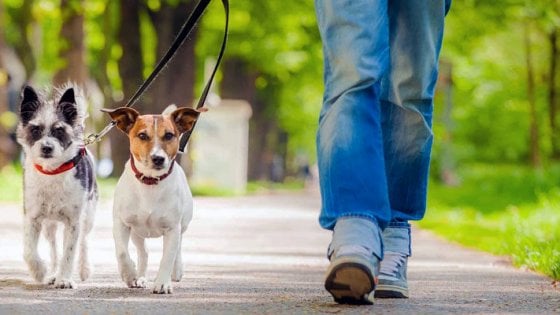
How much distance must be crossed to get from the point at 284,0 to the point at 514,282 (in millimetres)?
21253

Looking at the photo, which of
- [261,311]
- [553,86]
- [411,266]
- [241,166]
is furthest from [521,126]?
[261,311]

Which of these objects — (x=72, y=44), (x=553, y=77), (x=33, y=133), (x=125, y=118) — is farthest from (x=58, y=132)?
(x=553, y=77)

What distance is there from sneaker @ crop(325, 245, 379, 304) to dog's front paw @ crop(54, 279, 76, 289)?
Result: 5.85ft

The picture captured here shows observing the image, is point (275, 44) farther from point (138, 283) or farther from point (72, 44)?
point (138, 283)

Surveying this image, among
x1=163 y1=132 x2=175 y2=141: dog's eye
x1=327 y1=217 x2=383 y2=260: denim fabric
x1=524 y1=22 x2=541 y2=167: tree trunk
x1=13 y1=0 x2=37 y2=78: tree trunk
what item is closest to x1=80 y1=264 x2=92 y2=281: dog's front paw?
x1=163 y1=132 x2=175 y2=141: dog's eye

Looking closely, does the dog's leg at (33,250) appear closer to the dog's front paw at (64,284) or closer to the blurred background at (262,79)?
the dog's front paw at (64,284)

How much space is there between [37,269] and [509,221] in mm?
8422

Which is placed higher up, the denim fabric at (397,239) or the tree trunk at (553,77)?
the tree trunk at (553,77)

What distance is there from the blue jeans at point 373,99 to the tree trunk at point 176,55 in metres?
19.8

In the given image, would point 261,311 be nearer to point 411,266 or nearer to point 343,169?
point 343,169

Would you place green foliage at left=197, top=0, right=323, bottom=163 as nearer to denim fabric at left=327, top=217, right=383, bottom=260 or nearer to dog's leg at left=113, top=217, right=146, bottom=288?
dog's leg at left=113, top=217, right=146, bottom=288

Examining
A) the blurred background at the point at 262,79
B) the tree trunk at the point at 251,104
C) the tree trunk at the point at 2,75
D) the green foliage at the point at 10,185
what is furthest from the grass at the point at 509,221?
the tree trunk at the point at 251,104

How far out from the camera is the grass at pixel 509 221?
8.90 metres

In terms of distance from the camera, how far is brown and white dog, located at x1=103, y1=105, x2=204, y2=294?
603 centimetres
